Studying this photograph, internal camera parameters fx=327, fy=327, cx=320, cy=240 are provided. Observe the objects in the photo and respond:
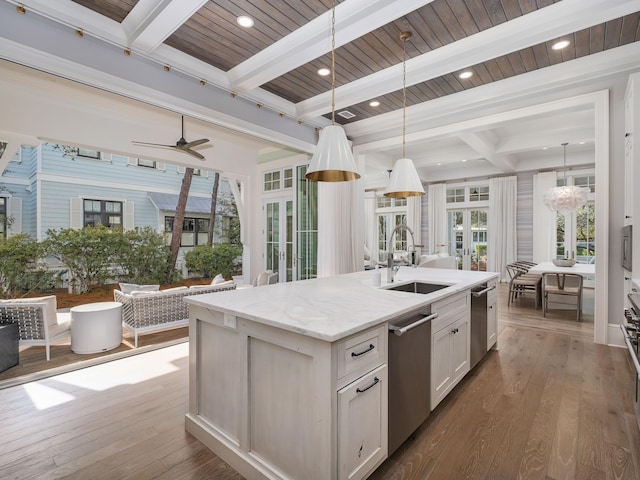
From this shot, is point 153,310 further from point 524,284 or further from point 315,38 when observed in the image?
point 524,284

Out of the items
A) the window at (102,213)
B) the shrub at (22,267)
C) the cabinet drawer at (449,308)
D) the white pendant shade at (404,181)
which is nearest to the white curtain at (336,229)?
the white pendant shade at (404,181)

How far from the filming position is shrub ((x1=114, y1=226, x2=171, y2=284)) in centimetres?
789

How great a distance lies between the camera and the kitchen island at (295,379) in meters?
1.42

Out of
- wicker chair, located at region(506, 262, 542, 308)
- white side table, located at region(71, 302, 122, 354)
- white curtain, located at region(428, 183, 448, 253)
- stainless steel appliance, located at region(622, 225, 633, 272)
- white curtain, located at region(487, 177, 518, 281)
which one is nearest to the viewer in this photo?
stainless steel appliance, located at region(622, 225, 633, 272)

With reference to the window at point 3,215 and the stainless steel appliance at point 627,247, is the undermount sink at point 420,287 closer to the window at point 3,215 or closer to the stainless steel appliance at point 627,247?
the stainless steel appliance at point 627,247

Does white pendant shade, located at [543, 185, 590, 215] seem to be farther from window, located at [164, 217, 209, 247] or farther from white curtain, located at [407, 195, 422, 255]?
window, located at [164, 217, 209, 247]

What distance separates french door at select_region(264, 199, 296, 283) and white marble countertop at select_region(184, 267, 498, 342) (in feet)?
13.3

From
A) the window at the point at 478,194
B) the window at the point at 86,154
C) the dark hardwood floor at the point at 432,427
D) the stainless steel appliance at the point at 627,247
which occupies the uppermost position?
the window at the point at 86,154

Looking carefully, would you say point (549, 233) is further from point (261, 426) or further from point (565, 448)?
point (261, 426)

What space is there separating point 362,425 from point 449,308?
121cm

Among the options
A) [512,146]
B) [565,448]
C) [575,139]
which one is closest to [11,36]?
[565,448]

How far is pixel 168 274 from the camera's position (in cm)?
873

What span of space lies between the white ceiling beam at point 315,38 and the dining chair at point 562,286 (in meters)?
4.75

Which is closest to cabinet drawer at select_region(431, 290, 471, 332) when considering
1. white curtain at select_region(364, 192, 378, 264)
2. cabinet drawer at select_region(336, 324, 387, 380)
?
cabinet drawer at select_region(336, 324, 387, 380)
